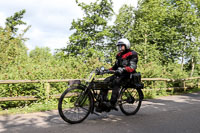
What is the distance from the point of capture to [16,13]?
25031 mm

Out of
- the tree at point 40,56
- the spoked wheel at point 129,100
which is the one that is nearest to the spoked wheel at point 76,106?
the spoked wheel at point 129,100

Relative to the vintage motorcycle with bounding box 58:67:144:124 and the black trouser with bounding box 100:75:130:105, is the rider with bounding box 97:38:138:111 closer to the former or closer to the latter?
the black trouser with bounding box 100:75:130:105

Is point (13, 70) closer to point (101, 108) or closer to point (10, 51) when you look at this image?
point (101, 108)

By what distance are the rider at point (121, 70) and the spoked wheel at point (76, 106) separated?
49 centimetres

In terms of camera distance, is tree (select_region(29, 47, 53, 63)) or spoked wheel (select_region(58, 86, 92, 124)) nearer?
spoked wheel (select_region(58, 86, 92, 124))

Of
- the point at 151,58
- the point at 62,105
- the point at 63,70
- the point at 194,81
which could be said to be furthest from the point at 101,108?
the point at 151,58

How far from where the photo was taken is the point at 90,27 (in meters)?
29.4

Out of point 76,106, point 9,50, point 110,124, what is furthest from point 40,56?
point 110,124

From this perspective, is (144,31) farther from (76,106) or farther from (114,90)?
(76,106)

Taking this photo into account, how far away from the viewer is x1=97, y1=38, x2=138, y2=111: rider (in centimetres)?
511

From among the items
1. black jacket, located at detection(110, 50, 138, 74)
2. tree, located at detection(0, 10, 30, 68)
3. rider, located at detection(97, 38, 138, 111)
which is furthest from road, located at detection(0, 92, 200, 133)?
tree, located at detection(0, 10, 30, 68)

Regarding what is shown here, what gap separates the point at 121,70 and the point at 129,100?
1162mm

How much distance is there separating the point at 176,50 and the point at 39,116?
26124mm

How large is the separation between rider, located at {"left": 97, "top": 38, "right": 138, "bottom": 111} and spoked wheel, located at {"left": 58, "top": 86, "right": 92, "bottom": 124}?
0.49m
